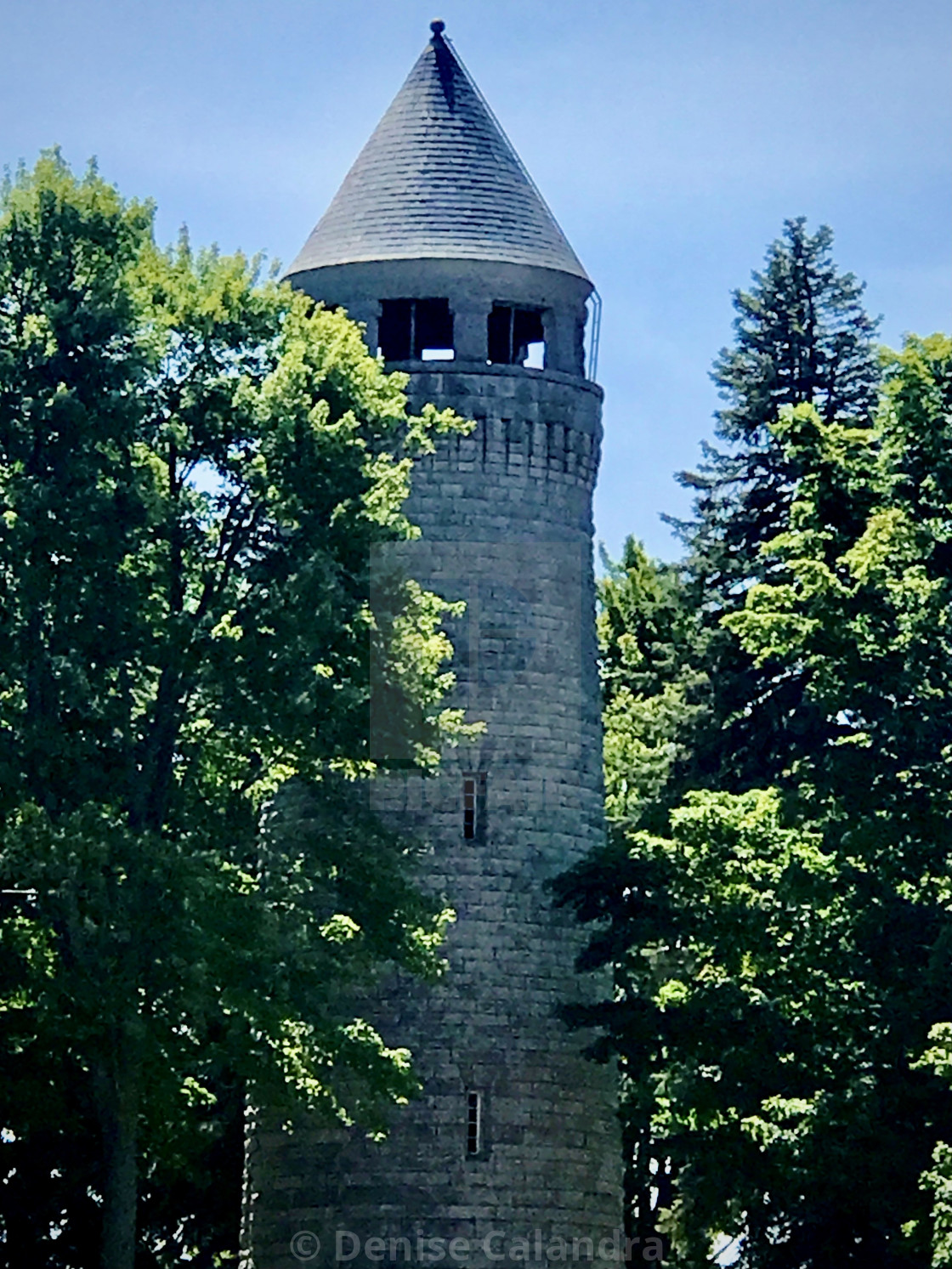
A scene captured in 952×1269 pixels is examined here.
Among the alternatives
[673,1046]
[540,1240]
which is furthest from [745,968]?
[540,1240]

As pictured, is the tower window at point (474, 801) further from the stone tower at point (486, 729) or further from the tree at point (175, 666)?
the tree at point (175, 666)

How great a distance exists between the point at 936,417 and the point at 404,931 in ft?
31.6

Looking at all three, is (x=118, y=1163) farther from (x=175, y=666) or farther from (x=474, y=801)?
(x=474, y=801)

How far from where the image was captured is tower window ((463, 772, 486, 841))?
55.5m

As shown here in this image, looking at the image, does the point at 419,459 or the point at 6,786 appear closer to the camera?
the point at 6,786

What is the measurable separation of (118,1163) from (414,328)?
14.4 m

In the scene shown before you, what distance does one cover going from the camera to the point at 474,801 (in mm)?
55594

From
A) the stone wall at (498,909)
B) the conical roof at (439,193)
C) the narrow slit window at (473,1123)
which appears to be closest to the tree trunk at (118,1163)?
the stone wall at (498,909)

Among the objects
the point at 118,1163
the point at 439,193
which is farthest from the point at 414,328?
the point at 118,1163

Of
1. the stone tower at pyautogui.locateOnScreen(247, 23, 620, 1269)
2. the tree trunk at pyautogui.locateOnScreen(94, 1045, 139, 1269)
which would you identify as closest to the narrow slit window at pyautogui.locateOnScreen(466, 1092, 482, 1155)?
the stone tower at pyautogui.locateOnScreen(247, 23, 620, 1269)

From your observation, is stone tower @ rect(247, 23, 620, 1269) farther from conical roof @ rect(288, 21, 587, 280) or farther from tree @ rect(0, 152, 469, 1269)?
tree @ rect(0, 152, 469, 1269)

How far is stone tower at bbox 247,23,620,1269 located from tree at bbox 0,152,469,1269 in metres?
2.99

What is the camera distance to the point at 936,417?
5194cm

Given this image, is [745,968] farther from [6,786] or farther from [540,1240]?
[6,786]
